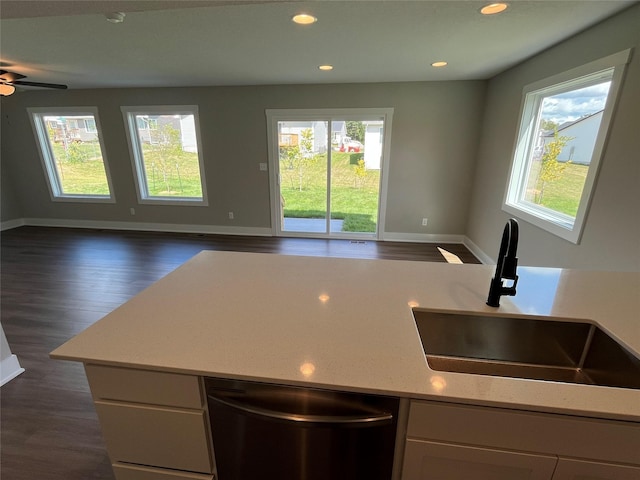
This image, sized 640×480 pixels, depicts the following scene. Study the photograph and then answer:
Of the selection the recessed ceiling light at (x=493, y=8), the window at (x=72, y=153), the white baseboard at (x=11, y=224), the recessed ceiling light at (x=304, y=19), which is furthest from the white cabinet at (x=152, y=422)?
the white baseboard at (x=11, y=224)

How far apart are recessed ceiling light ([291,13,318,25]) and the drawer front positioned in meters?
2.41

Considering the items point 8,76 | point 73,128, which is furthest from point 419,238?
point 73,128

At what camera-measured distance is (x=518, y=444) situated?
78cm

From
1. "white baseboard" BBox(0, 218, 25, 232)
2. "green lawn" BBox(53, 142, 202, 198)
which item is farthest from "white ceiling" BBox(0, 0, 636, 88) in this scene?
"white baseboard" BBox(0, 218, 25, 232)

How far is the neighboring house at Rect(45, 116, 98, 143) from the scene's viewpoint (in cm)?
523

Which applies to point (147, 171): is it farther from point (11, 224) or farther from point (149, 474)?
point (149, 474)

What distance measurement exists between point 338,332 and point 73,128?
670cm

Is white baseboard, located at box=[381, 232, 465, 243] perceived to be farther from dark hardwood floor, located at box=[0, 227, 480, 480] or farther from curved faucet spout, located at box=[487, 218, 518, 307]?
curved faucet spout, located at box=[487, 218, 518, 307]

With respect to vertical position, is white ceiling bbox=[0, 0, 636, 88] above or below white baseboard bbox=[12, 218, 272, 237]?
above

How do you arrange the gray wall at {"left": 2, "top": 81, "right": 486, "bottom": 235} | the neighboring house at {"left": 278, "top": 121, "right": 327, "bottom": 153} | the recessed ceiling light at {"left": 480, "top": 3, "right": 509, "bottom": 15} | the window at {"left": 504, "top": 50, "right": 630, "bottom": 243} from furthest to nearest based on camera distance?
the neighboring house at {"left": 278, "top": 121, "right": 327, "bottom": 153} → the gray wall at {"left": 2, "top": 81, "right": 486, "bottom": 235} → the window at {"left": 504, "top": 50, "right": 630, "bottom": 243} → the recessed ceiling light at {"left": 480, "top": 3, "right": 509, "bottom": 15}

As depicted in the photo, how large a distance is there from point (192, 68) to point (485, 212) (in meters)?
4.27

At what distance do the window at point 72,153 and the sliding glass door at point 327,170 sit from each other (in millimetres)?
3269

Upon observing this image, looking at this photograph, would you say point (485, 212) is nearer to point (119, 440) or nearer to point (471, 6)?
point (471, 6)

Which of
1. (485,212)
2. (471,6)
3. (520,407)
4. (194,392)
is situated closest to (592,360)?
(520,407)
